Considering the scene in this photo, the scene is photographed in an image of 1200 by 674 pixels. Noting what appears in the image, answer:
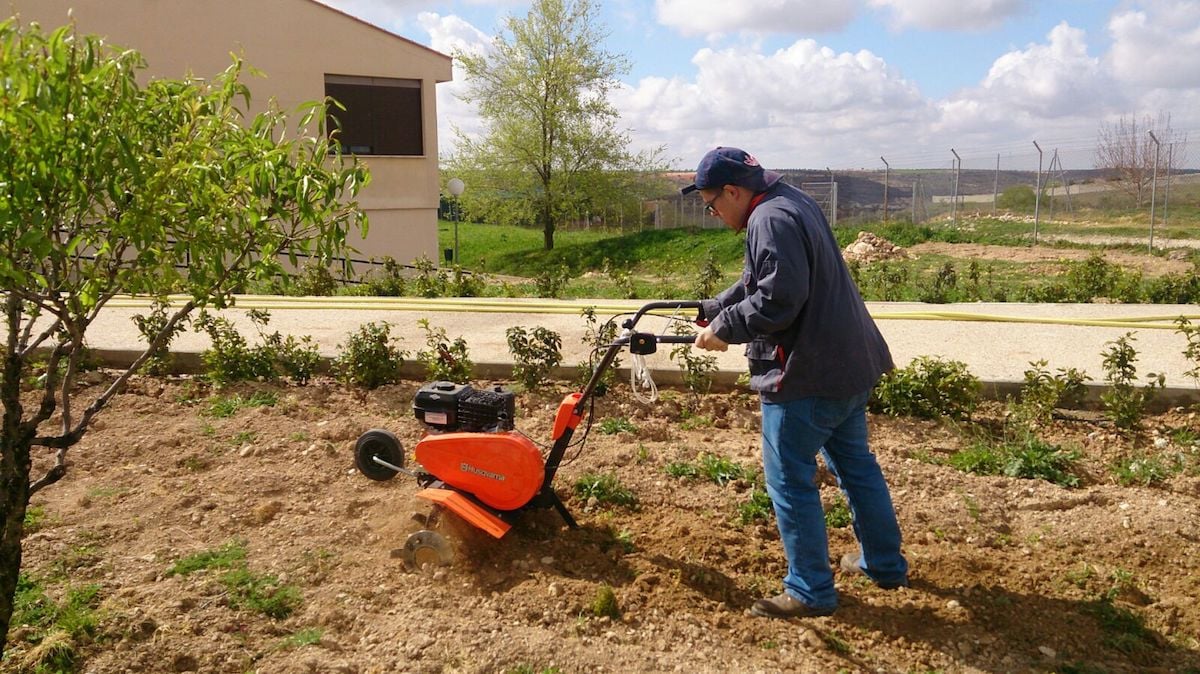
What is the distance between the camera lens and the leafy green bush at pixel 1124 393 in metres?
5.68

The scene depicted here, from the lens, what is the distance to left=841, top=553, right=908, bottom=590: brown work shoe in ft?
13.4

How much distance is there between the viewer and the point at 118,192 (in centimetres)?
274

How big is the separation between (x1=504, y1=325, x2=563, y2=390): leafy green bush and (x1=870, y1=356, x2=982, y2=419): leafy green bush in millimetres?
2109

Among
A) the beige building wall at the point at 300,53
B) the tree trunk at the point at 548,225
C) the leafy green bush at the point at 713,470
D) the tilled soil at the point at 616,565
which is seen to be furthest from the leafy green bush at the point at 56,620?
the tree trunk at the point at 548,225

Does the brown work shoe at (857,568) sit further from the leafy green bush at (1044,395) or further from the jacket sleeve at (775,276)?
the leafy green bush at (1044,395)

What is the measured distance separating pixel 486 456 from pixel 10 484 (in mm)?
1788

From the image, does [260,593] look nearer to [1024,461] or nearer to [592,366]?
[592,366]

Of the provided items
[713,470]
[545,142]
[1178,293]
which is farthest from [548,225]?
[713,470]

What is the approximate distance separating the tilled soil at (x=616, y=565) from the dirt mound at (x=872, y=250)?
49.3ft

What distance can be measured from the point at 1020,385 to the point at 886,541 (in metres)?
2.69

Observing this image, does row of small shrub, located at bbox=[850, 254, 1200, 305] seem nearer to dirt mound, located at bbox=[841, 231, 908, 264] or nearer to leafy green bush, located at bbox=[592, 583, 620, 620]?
dirt mound, located at bbox=[841, 231, 908, 264]

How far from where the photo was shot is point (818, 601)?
381 centimetres

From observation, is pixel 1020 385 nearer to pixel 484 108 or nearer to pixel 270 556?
pixel 270 556

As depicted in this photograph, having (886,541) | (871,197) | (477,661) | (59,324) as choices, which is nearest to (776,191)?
(886,541)
